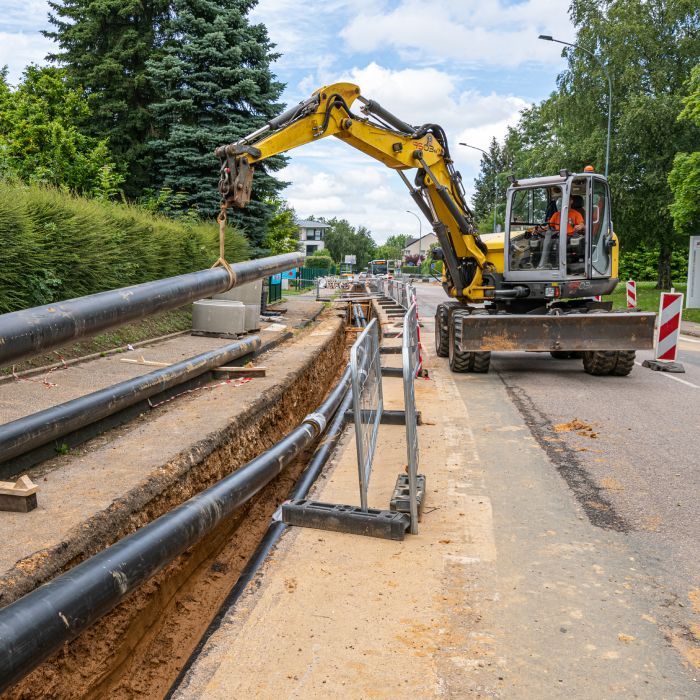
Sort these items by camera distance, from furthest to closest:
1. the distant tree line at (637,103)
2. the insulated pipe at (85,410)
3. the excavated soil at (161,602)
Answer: the distant tree line at (637,103) < the insulated pipe at (85,410) < the excavated soil at (161,602)

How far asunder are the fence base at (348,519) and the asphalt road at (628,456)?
0.75 meters

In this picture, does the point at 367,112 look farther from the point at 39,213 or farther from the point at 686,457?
the point at 686,457

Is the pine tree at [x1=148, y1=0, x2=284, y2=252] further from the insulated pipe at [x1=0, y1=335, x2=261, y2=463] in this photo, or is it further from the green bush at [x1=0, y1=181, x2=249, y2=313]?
the insulated pipe at [x1=0, y1=335, x2=261, y2=463]

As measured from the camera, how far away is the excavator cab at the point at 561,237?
1033cm

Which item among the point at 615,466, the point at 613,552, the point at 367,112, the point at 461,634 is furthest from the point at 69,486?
the point at 367,112

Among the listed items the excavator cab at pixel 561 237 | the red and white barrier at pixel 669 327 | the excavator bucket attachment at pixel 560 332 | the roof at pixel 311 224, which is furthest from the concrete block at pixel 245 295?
the roof at pixel 311 224

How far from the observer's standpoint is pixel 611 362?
33.1 feet

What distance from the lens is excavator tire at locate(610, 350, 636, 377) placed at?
9969 mm

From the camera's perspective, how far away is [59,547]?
4.06 metres

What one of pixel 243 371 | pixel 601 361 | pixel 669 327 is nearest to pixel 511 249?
pixel 601 361

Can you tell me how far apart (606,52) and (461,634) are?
34430 millimetres

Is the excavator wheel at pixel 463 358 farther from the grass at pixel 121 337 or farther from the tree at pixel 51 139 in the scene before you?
the tree at pixel 51 139

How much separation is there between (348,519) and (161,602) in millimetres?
1596

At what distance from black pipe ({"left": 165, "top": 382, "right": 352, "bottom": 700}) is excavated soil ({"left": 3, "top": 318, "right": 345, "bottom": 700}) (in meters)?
0.47
